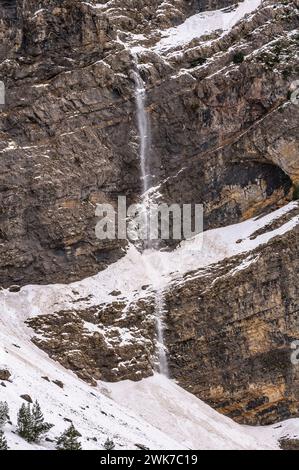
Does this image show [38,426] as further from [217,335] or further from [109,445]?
[217,335]

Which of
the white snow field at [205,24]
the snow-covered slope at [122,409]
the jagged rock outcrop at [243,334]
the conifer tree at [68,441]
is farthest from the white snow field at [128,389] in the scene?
the white snow field at [205,24]

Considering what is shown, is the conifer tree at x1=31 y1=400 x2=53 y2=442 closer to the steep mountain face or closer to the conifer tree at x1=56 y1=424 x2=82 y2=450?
the conifer tree at x1=56 y1=424 x2=82 y2=450

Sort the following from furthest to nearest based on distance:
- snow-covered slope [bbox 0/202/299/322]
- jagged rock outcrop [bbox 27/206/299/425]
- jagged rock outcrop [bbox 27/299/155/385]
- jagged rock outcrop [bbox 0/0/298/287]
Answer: jagged rock outcrop [bbox 0/0/298/287] → snow-covered slope [bbox 0/202/299/322] → jagged rock outcrop [bbox 27/206/299/425] → jagged rock outcrop [bbox 27/299/155/385]

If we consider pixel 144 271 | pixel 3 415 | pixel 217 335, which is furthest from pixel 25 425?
pixel 144 271

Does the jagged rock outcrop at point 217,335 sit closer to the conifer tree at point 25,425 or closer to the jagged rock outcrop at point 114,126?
the jagged rock outcrop at point 114,126

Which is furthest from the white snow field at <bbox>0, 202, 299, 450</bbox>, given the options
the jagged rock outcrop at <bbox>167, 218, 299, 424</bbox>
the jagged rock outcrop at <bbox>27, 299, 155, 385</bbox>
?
the jagged rock outcrop at <bbox>167, 218, 299, 424</bbox>

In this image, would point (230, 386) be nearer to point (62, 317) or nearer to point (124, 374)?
point (124, 374)
